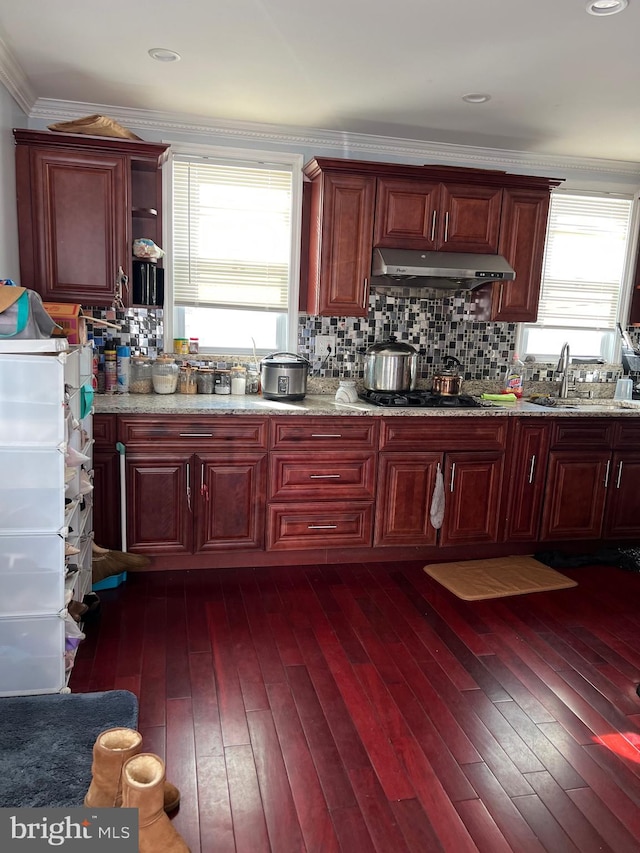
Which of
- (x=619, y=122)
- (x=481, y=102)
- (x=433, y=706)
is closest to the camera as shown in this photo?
(x=433, y=706)

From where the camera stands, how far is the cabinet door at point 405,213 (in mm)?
3709

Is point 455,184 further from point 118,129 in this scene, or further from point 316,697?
point 316,697

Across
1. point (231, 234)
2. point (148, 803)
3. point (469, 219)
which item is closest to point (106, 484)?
point (231, 234)

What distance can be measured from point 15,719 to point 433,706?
1.44 metres

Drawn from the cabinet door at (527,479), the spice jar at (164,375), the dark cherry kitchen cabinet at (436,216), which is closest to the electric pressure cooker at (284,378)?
the spice jar at (164,375)

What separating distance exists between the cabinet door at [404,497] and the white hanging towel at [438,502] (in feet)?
0.08

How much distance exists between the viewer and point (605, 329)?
4.54 metres

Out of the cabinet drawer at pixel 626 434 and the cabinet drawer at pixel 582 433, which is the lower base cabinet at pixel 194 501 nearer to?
the cabinet drawer at pixel 582 433

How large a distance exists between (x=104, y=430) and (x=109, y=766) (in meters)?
1.88

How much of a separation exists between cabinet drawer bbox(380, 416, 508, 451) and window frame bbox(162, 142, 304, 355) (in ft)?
3.04

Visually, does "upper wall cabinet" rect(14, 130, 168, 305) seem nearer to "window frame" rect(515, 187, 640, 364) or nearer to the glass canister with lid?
the glass canister with lid

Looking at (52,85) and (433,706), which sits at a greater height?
(52,85)

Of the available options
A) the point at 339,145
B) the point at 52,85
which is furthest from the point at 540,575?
the point at 52,85

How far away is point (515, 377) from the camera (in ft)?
14.1
